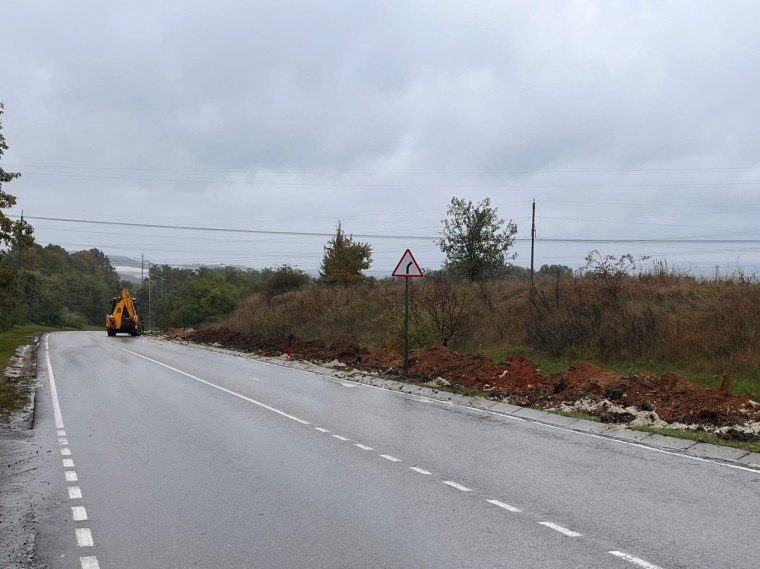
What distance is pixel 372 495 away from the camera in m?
8.06

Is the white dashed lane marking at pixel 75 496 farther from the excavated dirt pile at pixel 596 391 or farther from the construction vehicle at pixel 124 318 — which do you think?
the construction vehicle at pixel 124 318

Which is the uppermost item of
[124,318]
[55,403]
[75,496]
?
[124,318]

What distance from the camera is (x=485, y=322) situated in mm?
29938

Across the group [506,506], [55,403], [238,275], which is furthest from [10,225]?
[238,275]

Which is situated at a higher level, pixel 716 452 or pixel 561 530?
pixel 716 452

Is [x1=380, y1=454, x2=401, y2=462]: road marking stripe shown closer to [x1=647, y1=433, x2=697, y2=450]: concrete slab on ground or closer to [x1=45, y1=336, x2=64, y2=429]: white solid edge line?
[x1=647, y1=433, x2=697, y2=450]: concrete slab on ground

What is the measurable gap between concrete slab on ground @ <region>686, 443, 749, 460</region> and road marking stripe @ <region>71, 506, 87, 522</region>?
7.84m

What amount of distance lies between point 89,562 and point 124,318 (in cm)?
5791

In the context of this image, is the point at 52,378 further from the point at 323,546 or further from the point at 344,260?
the point at 344,260

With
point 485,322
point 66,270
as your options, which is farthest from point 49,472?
point 66,270

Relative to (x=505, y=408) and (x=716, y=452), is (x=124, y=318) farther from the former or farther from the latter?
(x=716, y=452)

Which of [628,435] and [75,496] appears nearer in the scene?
[75,496]

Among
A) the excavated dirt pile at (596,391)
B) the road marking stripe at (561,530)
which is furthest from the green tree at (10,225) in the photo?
the road marking stripe at (561,530)

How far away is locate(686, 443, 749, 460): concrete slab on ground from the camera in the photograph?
10.1 meters
